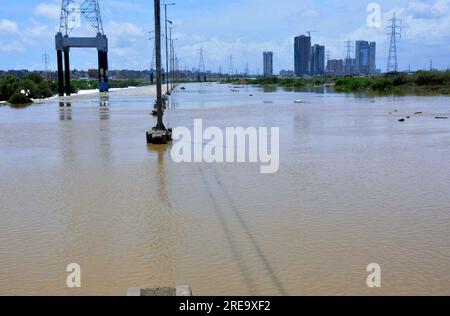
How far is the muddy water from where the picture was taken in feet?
20.3

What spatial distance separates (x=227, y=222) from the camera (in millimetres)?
8422

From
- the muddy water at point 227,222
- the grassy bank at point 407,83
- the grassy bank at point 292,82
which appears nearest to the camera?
the muddy water at point 227,222

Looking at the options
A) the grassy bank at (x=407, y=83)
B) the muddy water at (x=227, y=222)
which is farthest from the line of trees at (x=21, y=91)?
the grassy bank at (x=407, y=83)

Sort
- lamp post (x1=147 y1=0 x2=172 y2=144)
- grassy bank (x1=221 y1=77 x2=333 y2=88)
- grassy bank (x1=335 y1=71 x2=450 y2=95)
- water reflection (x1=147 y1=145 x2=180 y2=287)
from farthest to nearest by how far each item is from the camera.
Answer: grassy bank (x1=221 y1=77 x2=333 y2=88)
grassy bank (x1=335 y1=71 x2=450 y2=95)
lamp post (x1=147 y1=0 x2=172 y2=144)
water reflection (x1=147 y1=145 x2=180 y2=287)

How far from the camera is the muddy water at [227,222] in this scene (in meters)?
6.18

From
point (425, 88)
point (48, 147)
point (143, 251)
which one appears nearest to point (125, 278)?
point (143, 251)

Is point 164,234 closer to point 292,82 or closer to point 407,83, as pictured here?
point 407,83

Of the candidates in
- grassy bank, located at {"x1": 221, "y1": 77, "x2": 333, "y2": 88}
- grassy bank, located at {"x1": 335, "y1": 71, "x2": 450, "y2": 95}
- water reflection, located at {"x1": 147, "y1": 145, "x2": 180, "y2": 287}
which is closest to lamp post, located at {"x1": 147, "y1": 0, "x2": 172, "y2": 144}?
water reflection, located at {"x1": 147, "y1": 145, "x2": 180, "y2": 287}

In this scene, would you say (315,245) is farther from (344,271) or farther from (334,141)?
(334,141)

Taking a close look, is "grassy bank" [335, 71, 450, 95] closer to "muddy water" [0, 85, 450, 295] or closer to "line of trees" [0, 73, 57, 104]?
"line of trees" [0, 73, 57, 104]

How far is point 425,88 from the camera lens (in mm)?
75000

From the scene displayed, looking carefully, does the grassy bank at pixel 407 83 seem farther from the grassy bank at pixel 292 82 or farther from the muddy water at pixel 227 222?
the muddy water at pixel 227 222

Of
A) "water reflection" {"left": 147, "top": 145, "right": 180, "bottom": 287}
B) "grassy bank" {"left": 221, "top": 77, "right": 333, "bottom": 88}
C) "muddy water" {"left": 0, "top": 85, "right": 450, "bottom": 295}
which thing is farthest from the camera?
"grassy bank" {"left": 221, "top": 77, "right": 333, "bottom": 88}

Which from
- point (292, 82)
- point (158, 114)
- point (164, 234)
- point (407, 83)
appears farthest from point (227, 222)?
point (292, 82)
